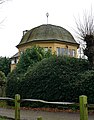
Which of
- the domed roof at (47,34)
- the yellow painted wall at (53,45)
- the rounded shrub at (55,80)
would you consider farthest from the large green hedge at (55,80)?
the domed roof at (47,34)

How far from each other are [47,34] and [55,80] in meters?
28.1

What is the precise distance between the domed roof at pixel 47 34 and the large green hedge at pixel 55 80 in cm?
2528

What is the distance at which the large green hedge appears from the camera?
44.6 feet

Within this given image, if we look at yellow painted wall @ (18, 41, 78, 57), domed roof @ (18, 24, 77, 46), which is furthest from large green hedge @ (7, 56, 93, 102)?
domed roof @ (18, 24, 77, 46)

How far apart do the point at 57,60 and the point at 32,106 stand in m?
3.06

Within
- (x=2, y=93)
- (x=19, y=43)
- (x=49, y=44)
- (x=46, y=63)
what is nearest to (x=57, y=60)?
(x=46, y=63)

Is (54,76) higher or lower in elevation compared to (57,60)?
lower

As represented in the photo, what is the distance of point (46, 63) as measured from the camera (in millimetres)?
15742

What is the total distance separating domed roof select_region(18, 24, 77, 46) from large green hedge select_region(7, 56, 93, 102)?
82.9ft

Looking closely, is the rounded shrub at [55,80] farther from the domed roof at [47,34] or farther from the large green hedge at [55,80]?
the domed roof at [47,34]

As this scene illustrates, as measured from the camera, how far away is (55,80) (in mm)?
14320

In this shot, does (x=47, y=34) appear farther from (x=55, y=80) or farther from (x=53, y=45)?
(x=55, y=80)

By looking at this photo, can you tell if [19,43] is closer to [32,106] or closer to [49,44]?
[49,44]

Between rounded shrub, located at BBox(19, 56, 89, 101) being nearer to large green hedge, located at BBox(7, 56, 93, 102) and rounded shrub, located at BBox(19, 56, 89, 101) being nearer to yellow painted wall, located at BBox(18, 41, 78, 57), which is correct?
large green hedge, located at BBox(7, 56, 93, 102)
